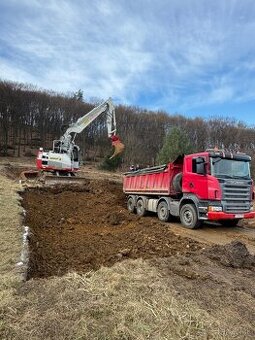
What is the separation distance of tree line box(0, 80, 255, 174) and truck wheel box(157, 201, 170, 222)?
26.7 m

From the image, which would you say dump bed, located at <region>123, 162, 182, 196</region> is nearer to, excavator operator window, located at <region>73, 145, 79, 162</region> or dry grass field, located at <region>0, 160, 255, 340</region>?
dry grass field, located at <region>0, 160, 255, 340</region>

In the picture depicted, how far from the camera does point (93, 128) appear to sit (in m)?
48.5

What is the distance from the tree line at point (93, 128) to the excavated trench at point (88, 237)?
25.5 metres

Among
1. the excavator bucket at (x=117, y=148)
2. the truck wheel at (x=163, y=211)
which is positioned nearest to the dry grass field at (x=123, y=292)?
the truck wheel at (x=163, y=211)

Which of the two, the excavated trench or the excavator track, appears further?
the excavator track

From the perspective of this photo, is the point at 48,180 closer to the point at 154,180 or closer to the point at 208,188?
the point at 154,180

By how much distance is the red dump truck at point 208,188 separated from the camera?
39.1ft

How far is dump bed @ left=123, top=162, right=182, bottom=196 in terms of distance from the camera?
46.2 ft

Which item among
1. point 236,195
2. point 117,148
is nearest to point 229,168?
point 236,195

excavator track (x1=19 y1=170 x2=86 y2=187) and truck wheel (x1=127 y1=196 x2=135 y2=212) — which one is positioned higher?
excavator track (x1=19 y1=170 x2=86 y2=187)

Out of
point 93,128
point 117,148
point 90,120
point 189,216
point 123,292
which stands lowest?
point 123,292

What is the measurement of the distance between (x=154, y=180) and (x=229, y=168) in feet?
11.8

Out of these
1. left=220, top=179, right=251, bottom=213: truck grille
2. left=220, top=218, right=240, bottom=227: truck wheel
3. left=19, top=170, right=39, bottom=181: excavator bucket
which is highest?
left=19, top=170, right=39, bottom=181: excavator bucket

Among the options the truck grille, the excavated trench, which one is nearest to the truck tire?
the excavated trench
